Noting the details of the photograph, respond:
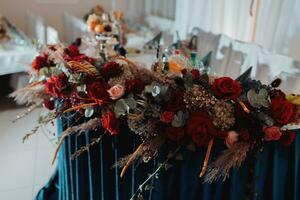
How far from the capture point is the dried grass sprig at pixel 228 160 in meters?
1.07

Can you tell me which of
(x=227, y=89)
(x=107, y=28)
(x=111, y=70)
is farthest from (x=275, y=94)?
(x=107, y=28)

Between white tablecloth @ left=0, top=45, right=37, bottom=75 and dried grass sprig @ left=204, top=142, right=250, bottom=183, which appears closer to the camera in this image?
dried grass sprig @ left=204, top=142, right=250, bottom=183

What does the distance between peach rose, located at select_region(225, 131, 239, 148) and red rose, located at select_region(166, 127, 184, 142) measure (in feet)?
0.51

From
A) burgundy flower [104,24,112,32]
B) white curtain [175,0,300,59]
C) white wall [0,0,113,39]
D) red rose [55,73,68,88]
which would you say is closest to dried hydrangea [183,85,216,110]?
red rose [55,73,68,88]

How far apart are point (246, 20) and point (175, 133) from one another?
7.94ft

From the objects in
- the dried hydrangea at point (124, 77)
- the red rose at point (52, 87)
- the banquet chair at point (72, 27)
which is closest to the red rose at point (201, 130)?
the dried hydrangea at point (124, 77)

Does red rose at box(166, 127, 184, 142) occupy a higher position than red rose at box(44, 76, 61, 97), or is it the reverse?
red rose at box(44, 76, 61, 97)

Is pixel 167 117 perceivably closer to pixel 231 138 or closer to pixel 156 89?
pixel 156 89

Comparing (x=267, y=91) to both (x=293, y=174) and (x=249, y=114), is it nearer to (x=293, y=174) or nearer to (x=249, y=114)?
(x=249, y=114)

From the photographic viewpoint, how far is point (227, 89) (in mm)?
1129

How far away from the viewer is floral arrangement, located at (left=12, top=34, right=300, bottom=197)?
1102 millimetres

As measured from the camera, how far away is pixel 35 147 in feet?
8.76

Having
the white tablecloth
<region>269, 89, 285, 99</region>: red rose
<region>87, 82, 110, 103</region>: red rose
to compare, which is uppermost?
<region>269, 89, 285, 99</region>: red rose

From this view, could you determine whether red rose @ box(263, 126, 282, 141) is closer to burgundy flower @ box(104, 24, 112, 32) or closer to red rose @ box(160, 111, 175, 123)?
red rose @ box(160, 111, 175, 123)
